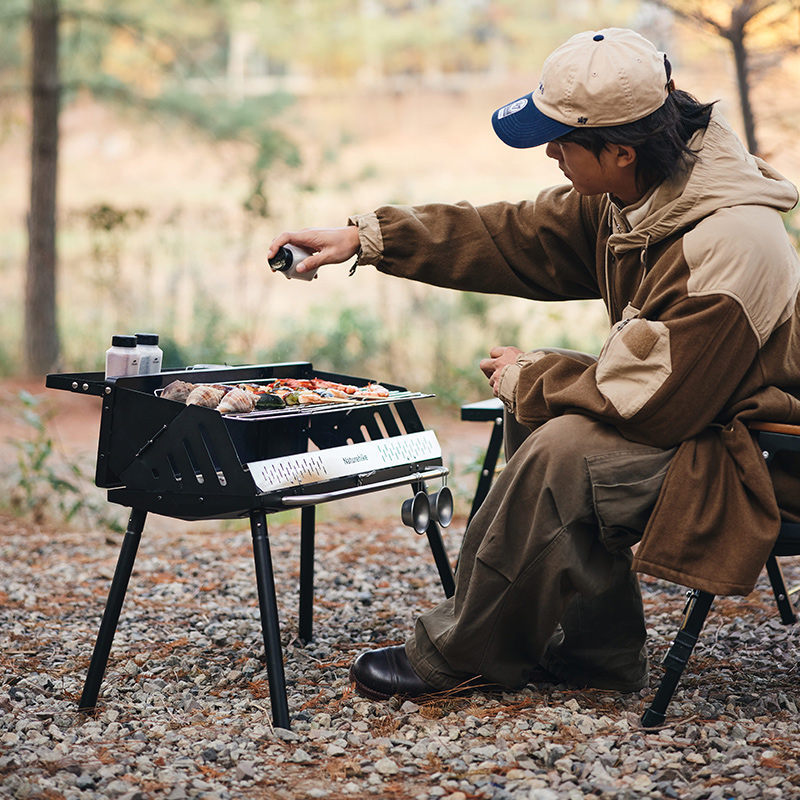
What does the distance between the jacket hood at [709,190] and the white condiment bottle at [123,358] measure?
3.99ft

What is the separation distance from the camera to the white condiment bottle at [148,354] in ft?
8.29

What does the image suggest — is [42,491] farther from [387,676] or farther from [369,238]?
[387,676]

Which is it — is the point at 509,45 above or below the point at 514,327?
above

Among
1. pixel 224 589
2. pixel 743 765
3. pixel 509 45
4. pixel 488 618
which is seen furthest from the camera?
pixel 509 45

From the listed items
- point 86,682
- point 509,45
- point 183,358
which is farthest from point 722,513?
point 509,45

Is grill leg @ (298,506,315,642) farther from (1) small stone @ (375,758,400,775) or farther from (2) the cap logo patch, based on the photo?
(2) the cap logo patch

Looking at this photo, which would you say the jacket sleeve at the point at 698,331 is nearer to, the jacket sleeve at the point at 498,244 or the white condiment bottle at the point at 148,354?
the jacket sleeve at the point at 498,244

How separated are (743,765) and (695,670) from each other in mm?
685

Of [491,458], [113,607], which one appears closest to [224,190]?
[491,458]

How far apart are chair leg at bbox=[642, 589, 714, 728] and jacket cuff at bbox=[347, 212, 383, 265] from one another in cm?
121

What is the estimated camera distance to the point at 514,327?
25.7 ft

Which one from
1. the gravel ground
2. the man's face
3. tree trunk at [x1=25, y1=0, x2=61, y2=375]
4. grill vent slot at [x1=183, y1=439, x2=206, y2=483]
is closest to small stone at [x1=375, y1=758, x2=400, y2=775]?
the gravel ground

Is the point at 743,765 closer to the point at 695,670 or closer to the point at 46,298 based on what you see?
the point at 695,670

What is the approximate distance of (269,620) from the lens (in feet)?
7.42
